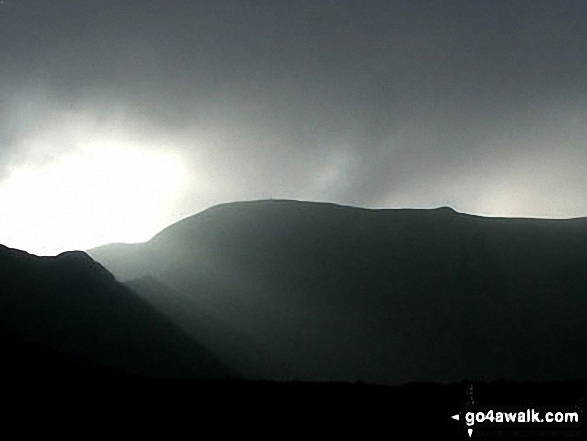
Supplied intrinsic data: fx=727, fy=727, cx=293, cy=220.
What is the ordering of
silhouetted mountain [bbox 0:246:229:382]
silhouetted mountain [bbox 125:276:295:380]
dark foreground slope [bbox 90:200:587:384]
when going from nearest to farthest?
silhouetted mountain [bbox 0:246:229:382] < silhouetted mountain [bbox 125:276:295:380] < dark foreground slope [bbox 90:200:587:384]

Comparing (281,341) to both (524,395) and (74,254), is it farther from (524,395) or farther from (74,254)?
(524,395)

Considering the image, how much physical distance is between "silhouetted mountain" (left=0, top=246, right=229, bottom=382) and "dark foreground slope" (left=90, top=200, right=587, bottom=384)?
1905cm

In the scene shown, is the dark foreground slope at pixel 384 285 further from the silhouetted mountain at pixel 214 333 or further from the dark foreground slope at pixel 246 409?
the dark foreground slope at pixel 246 409

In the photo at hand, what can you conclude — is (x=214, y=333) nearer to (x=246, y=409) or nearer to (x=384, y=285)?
(x=384, y=285)

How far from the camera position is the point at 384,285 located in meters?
115

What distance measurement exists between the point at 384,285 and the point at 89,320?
5790 cm

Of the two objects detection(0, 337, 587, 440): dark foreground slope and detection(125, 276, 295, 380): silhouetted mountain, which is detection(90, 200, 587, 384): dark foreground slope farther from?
detection(0, 337, 587, 440): dark foreground slope

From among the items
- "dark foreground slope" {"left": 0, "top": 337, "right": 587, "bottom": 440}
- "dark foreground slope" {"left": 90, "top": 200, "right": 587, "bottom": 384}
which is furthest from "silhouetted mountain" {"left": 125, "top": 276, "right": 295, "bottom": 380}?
"dark foreground slope" {"left": 0, "top": 337, "right": 587, "bottom": 440}

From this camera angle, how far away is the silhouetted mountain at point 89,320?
63.3 metres

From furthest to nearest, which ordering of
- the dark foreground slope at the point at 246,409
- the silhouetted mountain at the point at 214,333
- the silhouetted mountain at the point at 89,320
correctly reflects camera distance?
the silhouetted mountain at the point at 214,333
the silhouetted mountain at the point at 89,320
the dark foreground slope at the point at 246,409

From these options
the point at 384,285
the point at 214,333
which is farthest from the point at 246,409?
the point at 384,285

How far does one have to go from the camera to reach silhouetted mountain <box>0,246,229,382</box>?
6328 cm

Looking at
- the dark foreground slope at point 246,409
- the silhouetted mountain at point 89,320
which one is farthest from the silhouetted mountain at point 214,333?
the dark foreground slope at point 246,409

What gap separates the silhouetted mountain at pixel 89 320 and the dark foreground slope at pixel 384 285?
A: 1905 cm
